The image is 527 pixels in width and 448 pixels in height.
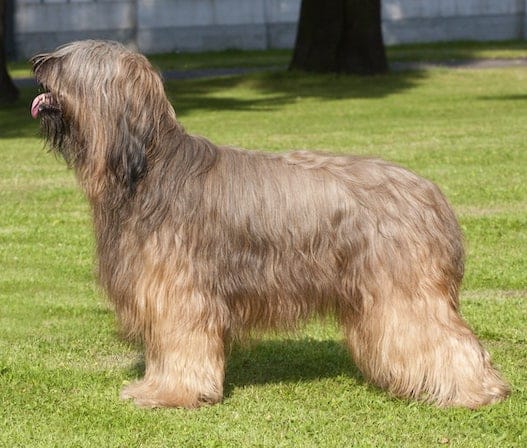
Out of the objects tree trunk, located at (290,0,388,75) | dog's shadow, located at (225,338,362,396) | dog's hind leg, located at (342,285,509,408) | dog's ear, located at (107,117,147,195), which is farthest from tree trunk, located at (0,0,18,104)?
dog's hind leg, located at (342,285,509,408)

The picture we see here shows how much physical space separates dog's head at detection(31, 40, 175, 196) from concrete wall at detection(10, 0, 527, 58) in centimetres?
3549

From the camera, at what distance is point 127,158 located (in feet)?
20.4

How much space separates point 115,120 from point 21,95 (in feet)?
69.7

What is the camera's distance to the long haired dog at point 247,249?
633 cm

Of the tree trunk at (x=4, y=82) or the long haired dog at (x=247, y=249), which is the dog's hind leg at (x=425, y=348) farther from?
the tree trunk at (x=4, y=82)

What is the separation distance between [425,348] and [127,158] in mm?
1902

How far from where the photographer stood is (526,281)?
968 centimetres

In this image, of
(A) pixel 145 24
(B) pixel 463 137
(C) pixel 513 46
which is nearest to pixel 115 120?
(B) pixel 463 137

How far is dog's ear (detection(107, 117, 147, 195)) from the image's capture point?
6176 mm

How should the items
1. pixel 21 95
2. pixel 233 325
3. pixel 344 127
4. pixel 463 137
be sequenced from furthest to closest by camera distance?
pixel 21 95, pixel 344 127, pixel 463 137, pixel 233 325

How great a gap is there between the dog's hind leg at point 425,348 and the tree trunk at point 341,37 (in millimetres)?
20707

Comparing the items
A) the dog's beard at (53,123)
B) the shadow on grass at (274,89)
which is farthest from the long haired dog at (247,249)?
the shadow on grass at (274,89)

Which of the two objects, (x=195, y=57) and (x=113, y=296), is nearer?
(x=113, y=296)

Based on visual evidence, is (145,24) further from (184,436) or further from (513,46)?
(184,436)
